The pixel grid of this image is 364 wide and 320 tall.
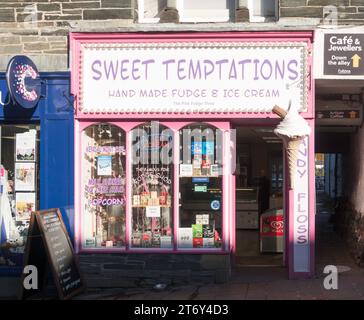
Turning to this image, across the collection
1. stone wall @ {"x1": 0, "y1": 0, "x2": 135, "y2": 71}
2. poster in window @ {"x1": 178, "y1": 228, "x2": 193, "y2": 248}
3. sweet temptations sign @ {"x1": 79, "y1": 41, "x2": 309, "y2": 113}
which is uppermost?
stone wall @ {"x1": 0, "y1": 0, "x2": 135, "y2": 71}

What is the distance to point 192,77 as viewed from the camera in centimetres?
885

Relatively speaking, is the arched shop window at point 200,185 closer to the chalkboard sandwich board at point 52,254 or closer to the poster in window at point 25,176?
the chalkboard sandwich board at point 52,254

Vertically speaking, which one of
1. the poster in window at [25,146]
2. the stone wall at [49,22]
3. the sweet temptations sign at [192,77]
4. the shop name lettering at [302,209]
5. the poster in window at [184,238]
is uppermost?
the stone wall at [49,22]

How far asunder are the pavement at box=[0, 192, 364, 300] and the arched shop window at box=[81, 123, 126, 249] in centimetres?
91

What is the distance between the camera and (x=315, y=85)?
9.37 m

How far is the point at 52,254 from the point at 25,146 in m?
2.10

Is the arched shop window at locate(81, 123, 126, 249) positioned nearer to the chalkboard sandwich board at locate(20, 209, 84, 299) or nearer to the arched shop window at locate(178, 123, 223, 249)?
the chalkboard sandwich board at locate(20, 209, 84, 299)

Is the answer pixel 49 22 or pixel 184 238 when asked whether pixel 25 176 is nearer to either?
pixel 49 22

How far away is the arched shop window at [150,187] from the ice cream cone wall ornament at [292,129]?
6.14 ft

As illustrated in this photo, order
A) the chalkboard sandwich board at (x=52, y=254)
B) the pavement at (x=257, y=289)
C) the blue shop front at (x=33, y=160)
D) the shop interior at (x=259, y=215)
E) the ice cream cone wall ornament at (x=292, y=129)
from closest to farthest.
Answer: the pavement at (x=257, y=289)
the chalkboard sandwich board at (x=52, y=254)
the ice cream cone wall ornament at (x=292, y=129)
the blue shop front at (x=33, y=160)
the shop interior at (x=259, y=215)

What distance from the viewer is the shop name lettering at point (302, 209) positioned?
875 cm

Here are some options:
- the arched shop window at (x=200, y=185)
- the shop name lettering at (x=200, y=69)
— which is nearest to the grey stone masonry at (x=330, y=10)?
the shop name lettering at (x=200, y=69)

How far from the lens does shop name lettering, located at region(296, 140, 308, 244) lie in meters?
8.75

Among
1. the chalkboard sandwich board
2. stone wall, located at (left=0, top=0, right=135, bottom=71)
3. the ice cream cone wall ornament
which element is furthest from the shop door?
the ice cream cone wall ornament
